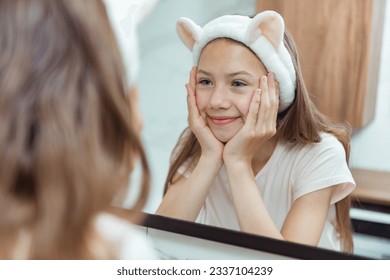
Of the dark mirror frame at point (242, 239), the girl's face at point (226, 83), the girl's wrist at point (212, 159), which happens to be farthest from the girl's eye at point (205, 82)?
the dark mirror frame at point (242, 239)

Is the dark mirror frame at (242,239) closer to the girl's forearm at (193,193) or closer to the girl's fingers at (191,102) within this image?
the girl's forearm at (193,193)

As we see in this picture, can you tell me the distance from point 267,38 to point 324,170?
7.6 inches

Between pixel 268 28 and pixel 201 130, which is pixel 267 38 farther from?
pixel 201 130

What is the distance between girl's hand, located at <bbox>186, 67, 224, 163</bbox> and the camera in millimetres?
695

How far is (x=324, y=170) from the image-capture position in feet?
2.13

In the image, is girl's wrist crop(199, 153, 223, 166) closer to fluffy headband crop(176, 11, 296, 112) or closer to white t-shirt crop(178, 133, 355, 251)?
white t-shirt crop(178, 133, 355, 251)

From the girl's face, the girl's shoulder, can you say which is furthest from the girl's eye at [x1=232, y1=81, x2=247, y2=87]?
the girl's shoulder

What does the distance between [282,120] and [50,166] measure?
0.36m

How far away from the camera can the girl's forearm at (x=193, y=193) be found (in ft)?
2.32

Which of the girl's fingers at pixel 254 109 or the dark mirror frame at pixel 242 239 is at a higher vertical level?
the girl's fingers at pixel 254 109

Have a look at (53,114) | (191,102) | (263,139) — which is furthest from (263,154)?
(53,114)

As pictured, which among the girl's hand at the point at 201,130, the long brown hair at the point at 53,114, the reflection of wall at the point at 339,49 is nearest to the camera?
the long brown hair at the point at 53,114

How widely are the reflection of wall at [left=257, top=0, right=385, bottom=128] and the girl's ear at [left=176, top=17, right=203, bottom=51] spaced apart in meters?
0.09

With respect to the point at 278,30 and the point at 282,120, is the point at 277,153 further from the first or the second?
the point at 278,30
